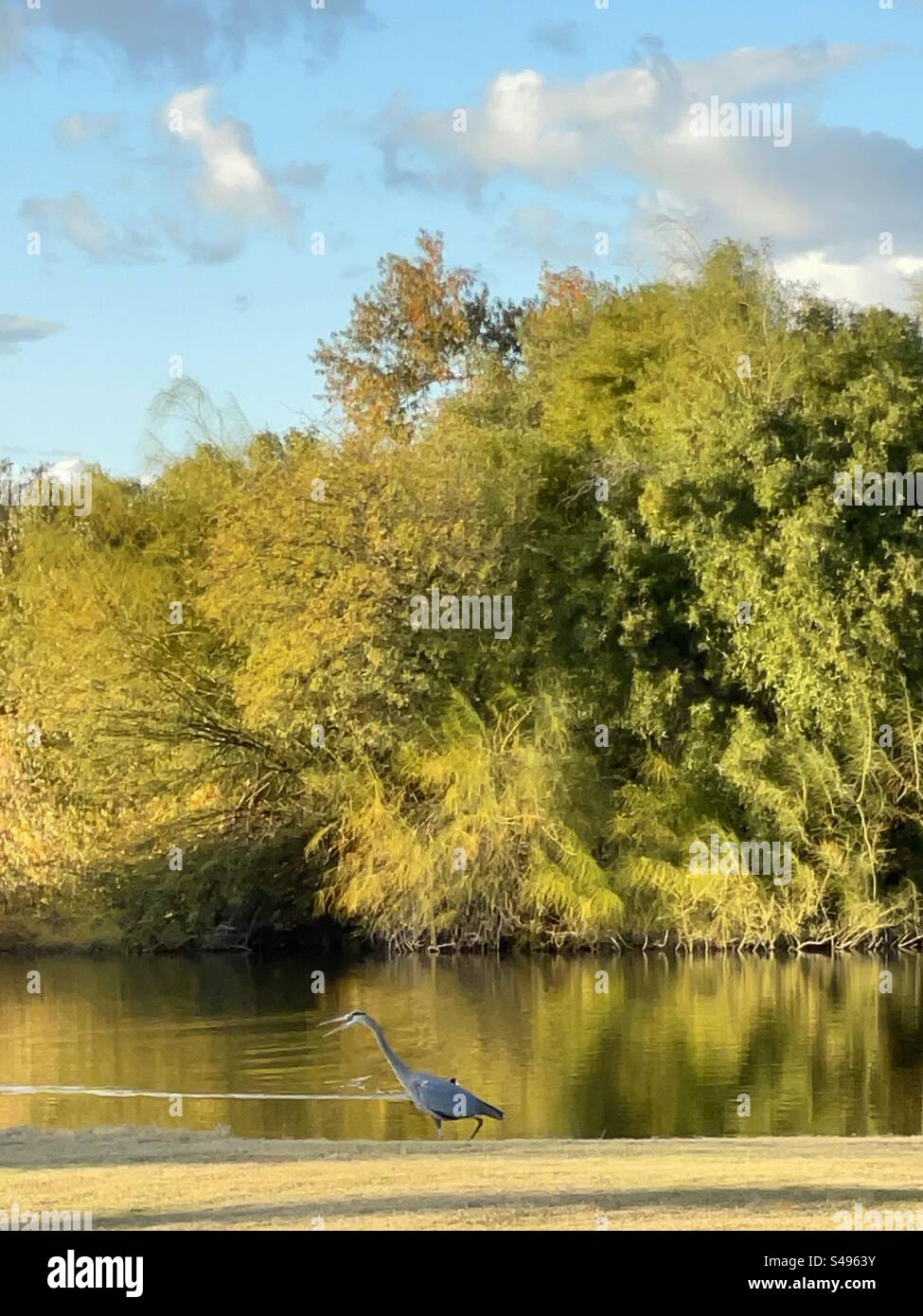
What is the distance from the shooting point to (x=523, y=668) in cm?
3634

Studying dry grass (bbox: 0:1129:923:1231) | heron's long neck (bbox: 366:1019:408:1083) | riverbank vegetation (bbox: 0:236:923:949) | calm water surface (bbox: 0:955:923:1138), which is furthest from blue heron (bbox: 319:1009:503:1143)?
riverbank vegetation (bbox: 0:236:923:949)

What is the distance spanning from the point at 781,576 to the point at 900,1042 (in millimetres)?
12801

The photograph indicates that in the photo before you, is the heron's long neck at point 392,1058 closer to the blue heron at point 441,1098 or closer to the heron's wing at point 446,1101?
the blue heron at point 441,1098

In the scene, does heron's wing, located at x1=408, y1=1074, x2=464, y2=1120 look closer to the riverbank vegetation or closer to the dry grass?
the dry grass

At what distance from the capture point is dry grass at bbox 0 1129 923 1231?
10.4 m

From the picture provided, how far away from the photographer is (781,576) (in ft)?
112

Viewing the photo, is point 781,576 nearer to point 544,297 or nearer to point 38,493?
point 38,493

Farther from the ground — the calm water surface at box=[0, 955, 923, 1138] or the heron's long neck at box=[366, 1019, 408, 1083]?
the heron's long neck at box=[366, 1019, 408, 1083]

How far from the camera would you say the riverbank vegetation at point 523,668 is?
3434cm

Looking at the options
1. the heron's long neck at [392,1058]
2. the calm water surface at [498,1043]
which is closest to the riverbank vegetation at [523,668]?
the calm water surface at [498,1043]

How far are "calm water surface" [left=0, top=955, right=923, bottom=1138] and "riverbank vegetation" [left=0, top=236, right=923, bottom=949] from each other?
1787mm

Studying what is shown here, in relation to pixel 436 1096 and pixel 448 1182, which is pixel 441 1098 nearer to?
pixel 436 1096

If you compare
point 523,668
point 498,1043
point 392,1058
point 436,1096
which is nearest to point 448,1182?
point 436,1096

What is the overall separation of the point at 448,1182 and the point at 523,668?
24747 mm
